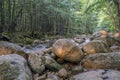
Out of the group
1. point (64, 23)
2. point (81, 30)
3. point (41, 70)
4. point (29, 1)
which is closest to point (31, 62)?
point (41, 70)

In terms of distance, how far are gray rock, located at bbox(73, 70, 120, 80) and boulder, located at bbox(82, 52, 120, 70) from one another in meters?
0.41

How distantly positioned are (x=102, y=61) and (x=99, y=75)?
89cm

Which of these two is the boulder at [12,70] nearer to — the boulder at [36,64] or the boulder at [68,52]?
the boulder at [36,64]

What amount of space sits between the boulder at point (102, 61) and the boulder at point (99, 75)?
0.37 metres

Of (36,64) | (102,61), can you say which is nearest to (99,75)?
(102,61)

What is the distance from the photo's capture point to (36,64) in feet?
19.3

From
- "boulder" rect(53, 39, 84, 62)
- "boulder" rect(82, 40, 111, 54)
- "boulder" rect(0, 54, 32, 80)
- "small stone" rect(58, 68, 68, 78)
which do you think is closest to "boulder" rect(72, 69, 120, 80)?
"small stone" rect(58, 68, 68, 78)

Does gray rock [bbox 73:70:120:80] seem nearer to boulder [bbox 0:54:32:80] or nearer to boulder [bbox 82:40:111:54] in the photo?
boulder [bbox 82:40:111:54]

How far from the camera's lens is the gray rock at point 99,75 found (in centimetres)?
529

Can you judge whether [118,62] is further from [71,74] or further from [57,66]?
[57,66]

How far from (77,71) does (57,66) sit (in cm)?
66

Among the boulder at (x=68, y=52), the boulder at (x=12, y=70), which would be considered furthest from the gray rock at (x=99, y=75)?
the boulder at (x=12, y=70)

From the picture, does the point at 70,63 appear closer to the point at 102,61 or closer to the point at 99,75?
the point at 102,61

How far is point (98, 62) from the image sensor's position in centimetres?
628
